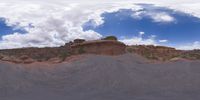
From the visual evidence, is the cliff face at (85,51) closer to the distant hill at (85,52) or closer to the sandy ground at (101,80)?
the distant hill at (85,52)

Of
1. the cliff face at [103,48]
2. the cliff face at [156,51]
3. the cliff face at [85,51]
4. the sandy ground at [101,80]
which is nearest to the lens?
the sandy ground at [101,80]

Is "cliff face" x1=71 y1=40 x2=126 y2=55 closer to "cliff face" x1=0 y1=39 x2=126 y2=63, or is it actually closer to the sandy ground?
"cliff face" x1=0 y1=39 x2=126 y2=63

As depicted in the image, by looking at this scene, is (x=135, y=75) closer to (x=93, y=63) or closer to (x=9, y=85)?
(x=93, y=63)

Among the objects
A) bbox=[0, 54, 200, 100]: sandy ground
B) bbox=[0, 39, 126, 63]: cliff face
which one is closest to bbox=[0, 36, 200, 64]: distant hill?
bbox=[0, 39, 126, 63]: cliff face

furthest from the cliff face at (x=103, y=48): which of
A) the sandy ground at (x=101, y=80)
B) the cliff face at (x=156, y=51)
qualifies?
the cliff face at (x=156, y=51)

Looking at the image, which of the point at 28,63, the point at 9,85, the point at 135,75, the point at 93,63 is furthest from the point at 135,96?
the point at 28,63

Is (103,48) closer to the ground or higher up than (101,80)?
higher up

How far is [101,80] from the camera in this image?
2480cm

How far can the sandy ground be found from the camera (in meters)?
22.8

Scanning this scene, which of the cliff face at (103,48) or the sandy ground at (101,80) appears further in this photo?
the cliff face at (103,48)

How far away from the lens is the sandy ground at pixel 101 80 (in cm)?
2275

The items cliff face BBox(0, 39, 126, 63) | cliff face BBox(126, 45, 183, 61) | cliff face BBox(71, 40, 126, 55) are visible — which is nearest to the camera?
cliff face BBox(0, 39, 126, 63)

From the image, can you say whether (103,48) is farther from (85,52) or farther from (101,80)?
(101,80)

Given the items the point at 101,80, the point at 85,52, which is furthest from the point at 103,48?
the point at 101,80
